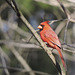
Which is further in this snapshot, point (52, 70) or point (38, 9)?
point (38, 9)

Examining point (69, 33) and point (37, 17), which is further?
point (37, 17)

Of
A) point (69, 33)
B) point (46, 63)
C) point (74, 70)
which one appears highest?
point (69, 33)

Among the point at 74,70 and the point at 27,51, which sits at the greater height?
the point at 27,51

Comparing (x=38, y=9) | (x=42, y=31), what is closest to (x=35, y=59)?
(x=38, y=9)

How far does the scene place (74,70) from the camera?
15.9 ft

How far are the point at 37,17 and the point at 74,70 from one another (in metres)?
1.89

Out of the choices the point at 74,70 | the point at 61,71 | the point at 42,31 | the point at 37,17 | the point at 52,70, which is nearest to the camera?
the point at 61,71

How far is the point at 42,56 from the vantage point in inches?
211

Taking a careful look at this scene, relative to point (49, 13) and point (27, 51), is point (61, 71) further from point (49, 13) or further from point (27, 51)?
point (49, 13)

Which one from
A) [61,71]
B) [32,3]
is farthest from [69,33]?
[61,71]

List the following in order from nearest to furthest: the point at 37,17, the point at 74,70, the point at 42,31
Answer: the point at 42,31, the point at 74,70, the point at 37,17

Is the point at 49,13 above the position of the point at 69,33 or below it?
above

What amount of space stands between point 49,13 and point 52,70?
1.67m

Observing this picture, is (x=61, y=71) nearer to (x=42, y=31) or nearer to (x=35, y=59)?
(x=42, y=31)
